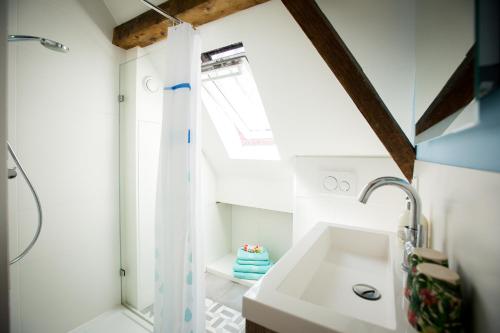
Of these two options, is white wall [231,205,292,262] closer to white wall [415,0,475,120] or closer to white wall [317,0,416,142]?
white wall [317,0,416,142]

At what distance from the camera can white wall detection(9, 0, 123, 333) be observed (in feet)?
4.40

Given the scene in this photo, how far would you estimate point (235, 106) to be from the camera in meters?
2.28

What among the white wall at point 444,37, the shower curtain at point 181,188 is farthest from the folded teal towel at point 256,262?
the white wall at point 444,37

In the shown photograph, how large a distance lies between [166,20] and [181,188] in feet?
3.64

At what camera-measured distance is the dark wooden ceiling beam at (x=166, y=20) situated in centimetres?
129

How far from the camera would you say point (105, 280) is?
1794mm

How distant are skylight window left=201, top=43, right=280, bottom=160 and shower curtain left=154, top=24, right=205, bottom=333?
55 centimetres

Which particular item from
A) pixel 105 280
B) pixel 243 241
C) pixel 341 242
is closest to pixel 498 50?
pixel 341 242

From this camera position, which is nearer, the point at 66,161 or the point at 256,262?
the point at 66,161

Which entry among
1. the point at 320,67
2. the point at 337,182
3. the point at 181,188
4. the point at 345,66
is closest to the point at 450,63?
the point at 345,66

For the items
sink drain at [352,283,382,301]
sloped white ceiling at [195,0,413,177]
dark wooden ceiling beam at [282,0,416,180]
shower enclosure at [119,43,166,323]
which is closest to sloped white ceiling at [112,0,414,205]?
sloped white ceiling at [195,0,413,177]

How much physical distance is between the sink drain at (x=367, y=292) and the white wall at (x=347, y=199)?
0.95 meters

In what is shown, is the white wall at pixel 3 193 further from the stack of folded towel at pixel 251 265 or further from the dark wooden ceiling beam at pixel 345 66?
the stack of folded towel at pixel 251 265

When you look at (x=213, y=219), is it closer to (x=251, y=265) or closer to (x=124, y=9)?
(x=251, y=265)
